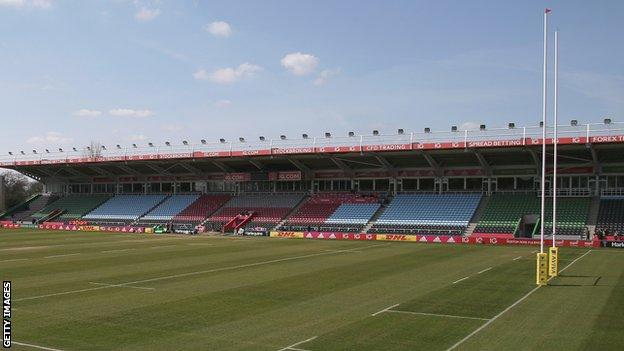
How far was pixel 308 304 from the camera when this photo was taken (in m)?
19.4

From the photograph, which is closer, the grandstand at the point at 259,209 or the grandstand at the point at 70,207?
the grandstand at the point at 259,209

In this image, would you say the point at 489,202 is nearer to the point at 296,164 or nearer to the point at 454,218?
the point at 454,218

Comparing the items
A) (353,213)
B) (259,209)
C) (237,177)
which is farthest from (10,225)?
(353,213)

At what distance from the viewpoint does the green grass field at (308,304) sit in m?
14.3

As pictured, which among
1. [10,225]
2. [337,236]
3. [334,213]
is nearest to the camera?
[337,236]

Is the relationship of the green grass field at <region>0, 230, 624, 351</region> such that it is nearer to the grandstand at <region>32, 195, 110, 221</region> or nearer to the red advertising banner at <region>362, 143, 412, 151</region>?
the red advertising banner at <region>362, 143, 412, 151</region>

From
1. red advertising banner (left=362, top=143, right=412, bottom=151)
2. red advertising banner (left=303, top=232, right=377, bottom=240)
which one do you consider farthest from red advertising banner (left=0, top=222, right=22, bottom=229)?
red advertising banner (left=362, top=143, right=412, bottom=151)

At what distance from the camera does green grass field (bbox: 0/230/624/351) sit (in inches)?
564

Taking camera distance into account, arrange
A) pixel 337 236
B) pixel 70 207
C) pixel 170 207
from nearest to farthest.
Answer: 1. pixel 337 236
2. pixel 170 207
3. pixel 70 207

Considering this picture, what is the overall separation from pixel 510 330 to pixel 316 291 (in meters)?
8.57

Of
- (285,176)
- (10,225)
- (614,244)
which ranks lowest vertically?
(10,225)

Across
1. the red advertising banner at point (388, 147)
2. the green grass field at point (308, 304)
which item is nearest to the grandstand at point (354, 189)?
the red advertising banner at point (388, 147)

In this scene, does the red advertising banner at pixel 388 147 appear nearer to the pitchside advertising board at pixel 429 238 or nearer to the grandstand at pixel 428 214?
the grandstand at pixel 428 214

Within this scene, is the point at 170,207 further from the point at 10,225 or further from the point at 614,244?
the point at 614,244
